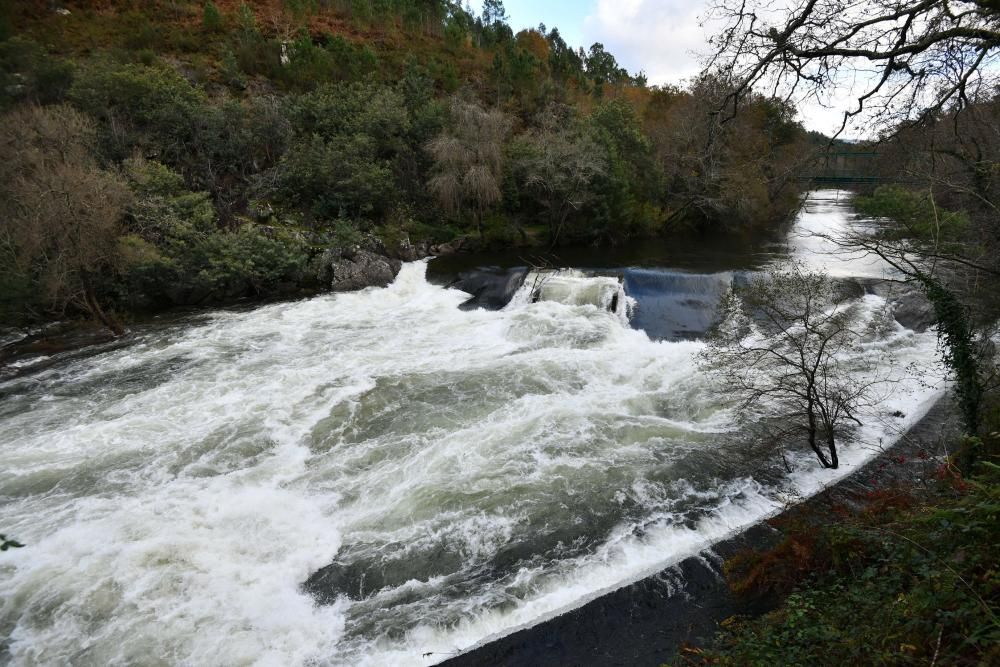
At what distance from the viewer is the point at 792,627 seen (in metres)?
4.09

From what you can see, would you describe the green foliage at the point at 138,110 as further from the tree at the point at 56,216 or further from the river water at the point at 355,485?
the river water at the point at 355,485

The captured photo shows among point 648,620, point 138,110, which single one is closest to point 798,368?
point 648,620

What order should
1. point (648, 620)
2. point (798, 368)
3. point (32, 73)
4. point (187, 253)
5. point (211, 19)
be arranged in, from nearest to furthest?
point (648, 620) < point (798, 368) < point (187, 253) < point (32, 73) < point (211, 19)

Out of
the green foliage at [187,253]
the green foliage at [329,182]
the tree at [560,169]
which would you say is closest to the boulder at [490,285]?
the tree at [560,169]

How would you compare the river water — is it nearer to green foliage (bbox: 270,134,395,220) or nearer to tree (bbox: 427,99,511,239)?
green foliage (bbox: 270,134,395,220)

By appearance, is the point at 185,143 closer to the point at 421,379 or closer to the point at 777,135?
the point at 421,379

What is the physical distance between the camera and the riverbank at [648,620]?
5.21 meters

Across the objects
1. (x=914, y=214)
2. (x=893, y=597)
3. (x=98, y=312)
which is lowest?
(x=893, y=597)

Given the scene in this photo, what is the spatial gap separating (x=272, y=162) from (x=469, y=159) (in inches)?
350

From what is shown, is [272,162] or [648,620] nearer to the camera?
[648,620]

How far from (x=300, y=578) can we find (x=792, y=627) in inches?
210

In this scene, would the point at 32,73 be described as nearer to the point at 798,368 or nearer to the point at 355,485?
the point at 355,485

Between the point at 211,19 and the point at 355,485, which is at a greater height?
the point at 211,19

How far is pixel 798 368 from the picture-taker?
338 inches
